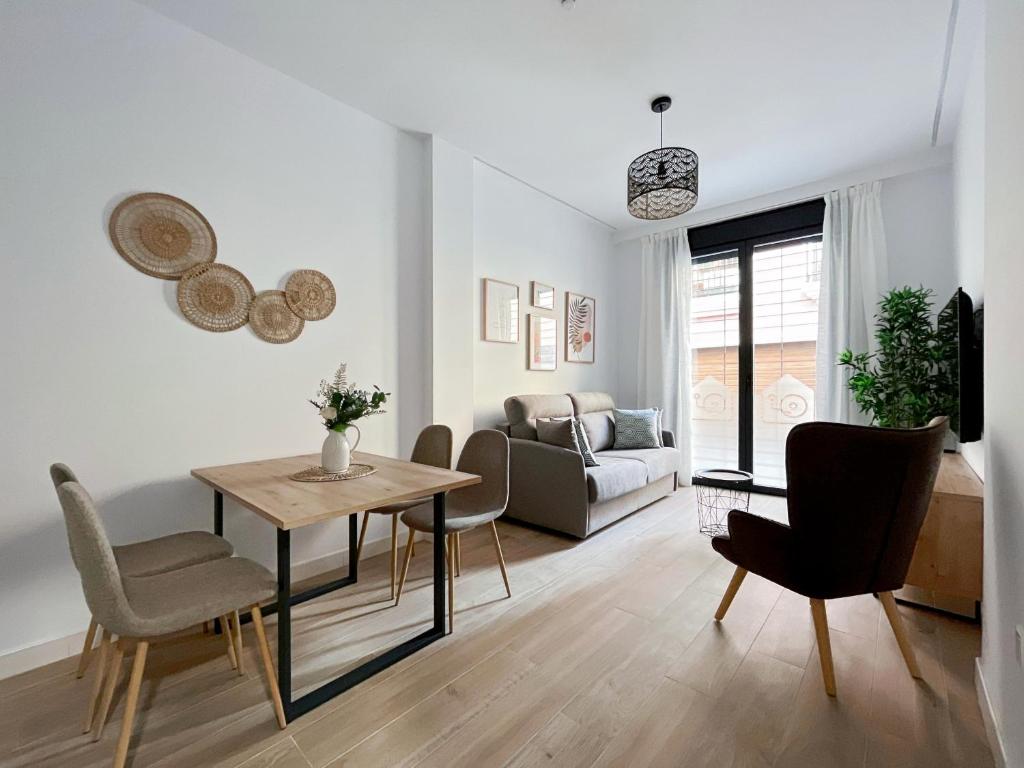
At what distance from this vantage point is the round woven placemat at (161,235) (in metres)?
2.00

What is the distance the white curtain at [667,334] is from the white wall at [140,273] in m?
3.20

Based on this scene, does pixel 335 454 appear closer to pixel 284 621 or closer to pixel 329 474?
pixel 329 474

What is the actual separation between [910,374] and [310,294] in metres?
4.01

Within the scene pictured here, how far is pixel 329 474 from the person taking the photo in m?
2.00

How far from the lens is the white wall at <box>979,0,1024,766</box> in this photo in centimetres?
112

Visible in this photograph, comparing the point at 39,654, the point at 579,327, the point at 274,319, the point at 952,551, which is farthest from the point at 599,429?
the point at 39,654

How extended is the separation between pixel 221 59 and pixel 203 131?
1.38 ft

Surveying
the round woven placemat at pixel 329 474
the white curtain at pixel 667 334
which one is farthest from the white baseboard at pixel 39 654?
the white curtain at pixel 667 334

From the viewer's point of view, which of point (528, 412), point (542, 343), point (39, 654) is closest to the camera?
point (39, 654)

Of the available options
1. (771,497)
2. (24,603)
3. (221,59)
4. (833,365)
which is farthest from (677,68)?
(24,603)

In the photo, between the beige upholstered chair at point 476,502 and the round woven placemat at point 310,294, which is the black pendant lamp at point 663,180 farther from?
the round woven placemat at point 310,294

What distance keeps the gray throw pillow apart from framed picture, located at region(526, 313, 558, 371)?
817 mm

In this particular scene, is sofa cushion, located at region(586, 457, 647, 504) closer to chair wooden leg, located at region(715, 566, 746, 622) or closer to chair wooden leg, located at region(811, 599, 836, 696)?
chair wooden leg, located at region(715, 566, 746, 622)

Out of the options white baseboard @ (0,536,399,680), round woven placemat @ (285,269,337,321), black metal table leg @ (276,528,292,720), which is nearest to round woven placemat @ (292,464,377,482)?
black metal table leg @ (276,528,292,720)
